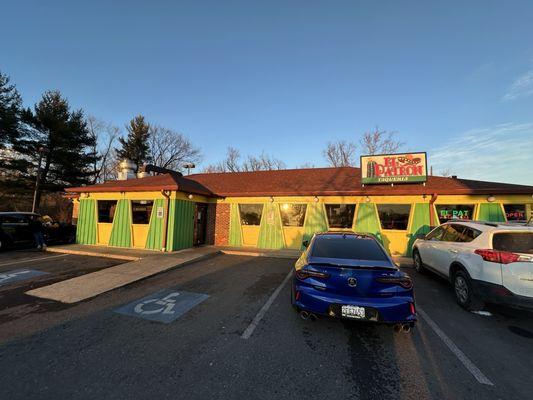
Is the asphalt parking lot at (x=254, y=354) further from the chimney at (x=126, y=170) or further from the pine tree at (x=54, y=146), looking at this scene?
the pine tree at (x=54, y=146)

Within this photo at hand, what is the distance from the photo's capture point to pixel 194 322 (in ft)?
14.4

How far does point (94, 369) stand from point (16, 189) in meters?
28.0

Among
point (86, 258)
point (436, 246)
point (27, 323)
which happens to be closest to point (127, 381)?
point (27, 323)

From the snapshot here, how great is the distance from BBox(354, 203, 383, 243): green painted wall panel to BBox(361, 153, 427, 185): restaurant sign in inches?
49.0

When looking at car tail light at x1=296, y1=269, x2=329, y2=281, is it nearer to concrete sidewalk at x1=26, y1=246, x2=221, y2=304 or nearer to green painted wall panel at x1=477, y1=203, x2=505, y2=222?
concrete sidewalk at x1=26, y1=246, x2=221, y2=304

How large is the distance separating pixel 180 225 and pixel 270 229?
4.40 m

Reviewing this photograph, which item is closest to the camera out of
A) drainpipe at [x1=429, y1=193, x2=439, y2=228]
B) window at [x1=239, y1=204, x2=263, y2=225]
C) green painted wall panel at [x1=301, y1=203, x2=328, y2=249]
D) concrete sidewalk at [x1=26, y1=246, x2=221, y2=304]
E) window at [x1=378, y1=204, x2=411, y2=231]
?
concrete sidewalk at [x1=26, y1=246, x2=221, y2=304]

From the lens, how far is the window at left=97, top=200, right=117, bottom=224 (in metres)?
12.5

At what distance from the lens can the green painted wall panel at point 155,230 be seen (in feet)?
37.1

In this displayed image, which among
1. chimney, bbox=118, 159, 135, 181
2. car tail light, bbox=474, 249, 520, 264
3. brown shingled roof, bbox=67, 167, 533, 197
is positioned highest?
chimney, bbox=118, 159, 135, 181

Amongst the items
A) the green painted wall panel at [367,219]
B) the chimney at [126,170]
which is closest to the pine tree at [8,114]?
the chimney at [126,170]

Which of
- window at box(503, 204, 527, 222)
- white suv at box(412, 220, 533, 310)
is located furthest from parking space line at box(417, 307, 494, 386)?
window at box(503, 204, 527, 222)

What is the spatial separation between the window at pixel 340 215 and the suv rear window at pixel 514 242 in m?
7.25

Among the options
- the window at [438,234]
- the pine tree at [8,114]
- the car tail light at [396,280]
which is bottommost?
the car tail light at [396,280]
